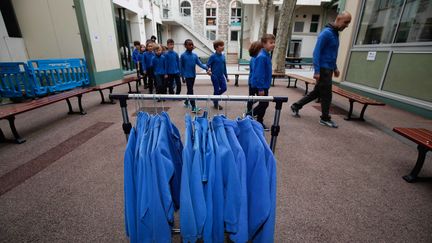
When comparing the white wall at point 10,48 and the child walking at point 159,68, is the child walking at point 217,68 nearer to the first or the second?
the child walking at point 159,68

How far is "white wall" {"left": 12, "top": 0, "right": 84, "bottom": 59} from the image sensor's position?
21.6 ft

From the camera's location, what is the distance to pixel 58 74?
20.2 feet

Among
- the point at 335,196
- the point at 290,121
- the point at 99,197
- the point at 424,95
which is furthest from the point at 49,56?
the point at 424,95

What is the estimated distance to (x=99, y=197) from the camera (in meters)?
2.15

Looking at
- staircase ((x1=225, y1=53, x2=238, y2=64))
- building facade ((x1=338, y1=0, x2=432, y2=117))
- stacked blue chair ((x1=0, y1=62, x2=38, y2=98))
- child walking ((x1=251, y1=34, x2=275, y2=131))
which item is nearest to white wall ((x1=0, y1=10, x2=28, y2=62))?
stacked blue chair ((x1=0, y1=62, x2=38, y2=98))

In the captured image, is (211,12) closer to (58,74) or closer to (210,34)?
(210,34)

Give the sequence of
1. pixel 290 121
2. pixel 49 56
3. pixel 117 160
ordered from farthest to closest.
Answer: pixel 49 56
pixel 290 121
pixel 117 160

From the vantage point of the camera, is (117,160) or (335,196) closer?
(335,196)

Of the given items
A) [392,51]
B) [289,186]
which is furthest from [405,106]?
[289,186]

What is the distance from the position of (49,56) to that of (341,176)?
30.9ft

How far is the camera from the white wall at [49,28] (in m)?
6.59

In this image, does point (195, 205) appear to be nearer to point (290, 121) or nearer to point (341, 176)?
point (341, 176)

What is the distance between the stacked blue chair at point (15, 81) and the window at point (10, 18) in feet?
7.82

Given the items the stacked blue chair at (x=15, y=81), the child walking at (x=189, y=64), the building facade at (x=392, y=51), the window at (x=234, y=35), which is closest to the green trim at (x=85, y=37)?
the stacked blue chair at (x=15, y=81)
